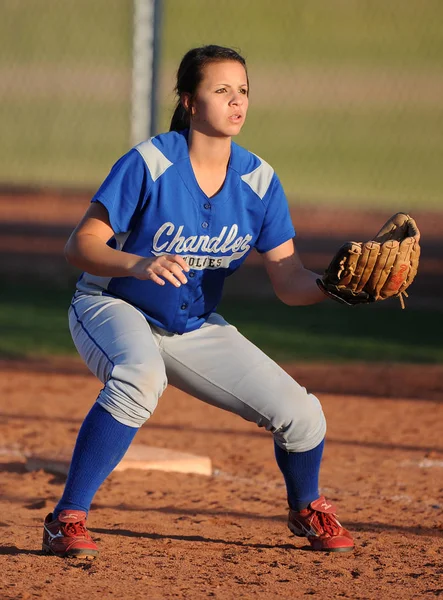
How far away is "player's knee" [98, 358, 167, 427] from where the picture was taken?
2.87 meters

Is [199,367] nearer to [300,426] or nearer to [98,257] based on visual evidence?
[300,426]

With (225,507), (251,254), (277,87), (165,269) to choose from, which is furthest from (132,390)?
(277,87)

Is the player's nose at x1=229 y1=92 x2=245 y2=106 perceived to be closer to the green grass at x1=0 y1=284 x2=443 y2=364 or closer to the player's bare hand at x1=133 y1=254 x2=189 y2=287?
the player's bare hand at x1=133 y1=254 x2=189 y2=287

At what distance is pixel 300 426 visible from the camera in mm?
3074

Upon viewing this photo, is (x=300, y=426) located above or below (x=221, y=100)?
below

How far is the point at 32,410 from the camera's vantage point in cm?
527

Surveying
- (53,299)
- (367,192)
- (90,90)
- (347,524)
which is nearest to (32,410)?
(347,524)

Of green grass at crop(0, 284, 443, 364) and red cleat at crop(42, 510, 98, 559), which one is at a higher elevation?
red cleat at crop(42, 510, 98, 559)

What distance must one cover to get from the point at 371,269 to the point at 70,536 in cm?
115

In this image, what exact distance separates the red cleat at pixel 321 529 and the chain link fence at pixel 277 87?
14.5 meters

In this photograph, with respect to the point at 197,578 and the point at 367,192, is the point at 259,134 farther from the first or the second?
the point at 197,578

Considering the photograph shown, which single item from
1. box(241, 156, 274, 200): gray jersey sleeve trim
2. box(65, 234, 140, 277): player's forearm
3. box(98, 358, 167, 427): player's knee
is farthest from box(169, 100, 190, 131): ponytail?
box(98, 358, 167, 427): player's knee

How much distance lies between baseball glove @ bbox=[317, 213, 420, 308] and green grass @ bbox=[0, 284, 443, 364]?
349 centimetres

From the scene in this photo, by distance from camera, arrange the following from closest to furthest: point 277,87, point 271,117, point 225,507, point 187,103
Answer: point 187,103 < point 225,507 < point 271,117 < point 277,87
